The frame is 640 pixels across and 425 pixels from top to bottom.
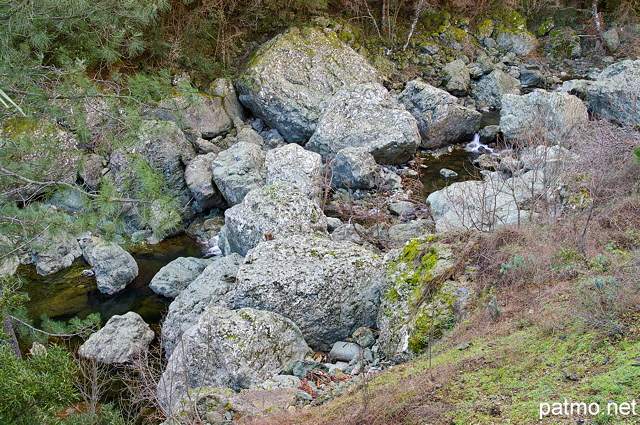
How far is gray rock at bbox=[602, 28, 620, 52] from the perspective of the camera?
621 inches

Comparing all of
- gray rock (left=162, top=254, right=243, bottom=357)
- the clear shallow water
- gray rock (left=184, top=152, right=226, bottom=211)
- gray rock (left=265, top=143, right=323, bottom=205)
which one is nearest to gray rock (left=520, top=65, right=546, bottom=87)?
gray rock (left=265, top=143, right=323, bottom=205)

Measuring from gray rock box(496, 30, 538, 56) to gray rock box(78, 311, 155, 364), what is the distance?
1467 cm

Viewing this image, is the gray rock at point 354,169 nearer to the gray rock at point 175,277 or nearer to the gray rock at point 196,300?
the gray rock at point 175,277

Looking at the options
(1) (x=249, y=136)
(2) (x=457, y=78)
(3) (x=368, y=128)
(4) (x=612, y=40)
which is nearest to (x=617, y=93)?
(2) (x=457, y=78)

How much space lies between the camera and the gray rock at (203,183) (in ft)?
30.8

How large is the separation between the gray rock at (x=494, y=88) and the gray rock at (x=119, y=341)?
35.2 ft

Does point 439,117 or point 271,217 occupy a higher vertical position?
point 271,217

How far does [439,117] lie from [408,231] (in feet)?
15.6

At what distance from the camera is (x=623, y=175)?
5.38 meters

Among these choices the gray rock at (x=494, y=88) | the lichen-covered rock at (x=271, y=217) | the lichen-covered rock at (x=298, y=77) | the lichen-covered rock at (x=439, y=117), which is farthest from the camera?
the gray rock at (x=494, y=88)

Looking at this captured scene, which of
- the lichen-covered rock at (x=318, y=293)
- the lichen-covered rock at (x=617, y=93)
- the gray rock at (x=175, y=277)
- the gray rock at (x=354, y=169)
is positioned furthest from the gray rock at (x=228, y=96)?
the lichen-covered rock at (x=617, y=93)

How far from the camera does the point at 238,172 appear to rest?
29.9 feet

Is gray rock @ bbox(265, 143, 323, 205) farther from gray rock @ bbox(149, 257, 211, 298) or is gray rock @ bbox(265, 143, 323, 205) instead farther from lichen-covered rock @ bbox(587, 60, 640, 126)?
lichen-covered rock @ bbox(587, 60, 640, 126)

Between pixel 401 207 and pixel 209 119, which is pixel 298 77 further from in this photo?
pixel 401 207
